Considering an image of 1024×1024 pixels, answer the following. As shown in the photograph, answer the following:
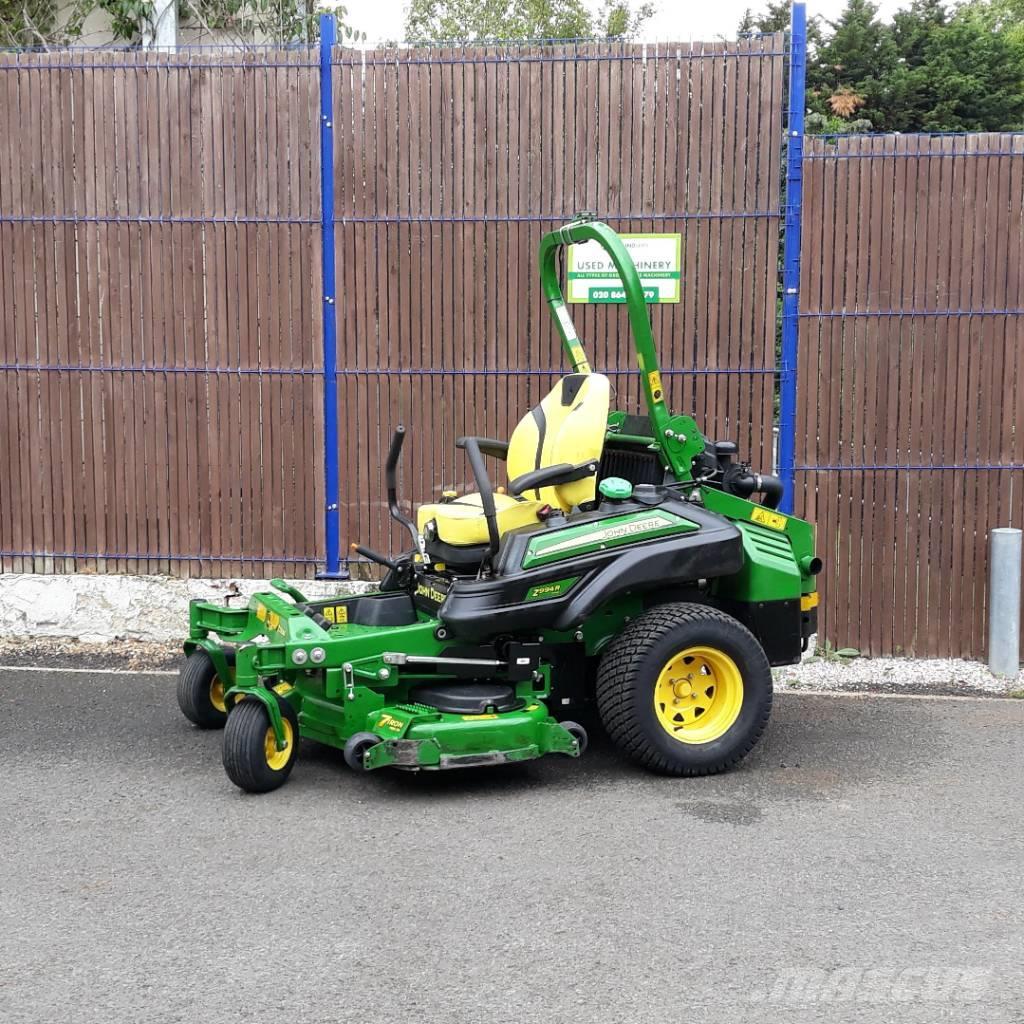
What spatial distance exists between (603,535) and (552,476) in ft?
1.17

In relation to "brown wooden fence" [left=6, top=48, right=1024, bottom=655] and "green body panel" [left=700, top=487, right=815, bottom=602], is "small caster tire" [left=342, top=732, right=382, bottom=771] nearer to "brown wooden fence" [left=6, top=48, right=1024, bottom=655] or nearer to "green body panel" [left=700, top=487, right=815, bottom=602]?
"green body panel" [left=700, top=487, right=815, bottom=602]

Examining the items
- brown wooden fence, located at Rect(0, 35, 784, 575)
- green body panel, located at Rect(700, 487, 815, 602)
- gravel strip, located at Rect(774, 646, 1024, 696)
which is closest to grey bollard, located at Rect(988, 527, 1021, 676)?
gravel strip, located at Rect(774, 646, 1024, 696)

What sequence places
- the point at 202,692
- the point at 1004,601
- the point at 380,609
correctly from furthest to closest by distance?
the point at 1004,601, the point at 202,692, the point at 380,609

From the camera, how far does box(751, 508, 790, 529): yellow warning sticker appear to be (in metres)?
6.49

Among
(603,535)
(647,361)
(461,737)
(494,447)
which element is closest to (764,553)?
(603,535)

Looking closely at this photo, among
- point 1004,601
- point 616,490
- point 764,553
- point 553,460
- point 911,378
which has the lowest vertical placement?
point 1004,601

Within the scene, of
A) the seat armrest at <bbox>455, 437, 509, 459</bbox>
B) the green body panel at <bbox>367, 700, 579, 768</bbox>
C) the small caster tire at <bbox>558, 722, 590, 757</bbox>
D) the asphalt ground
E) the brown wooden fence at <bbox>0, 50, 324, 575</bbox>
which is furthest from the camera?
the brown wooden fence at <bbox>0, 50, 324, 575</bbox>

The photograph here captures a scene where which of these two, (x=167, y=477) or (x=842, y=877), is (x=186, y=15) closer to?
(x=167, y=477)

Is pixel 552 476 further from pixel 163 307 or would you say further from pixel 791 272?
pixel 163 307

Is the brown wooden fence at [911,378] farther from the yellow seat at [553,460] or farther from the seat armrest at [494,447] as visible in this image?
the yellow seat at [553,460]

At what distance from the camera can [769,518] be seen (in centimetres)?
652

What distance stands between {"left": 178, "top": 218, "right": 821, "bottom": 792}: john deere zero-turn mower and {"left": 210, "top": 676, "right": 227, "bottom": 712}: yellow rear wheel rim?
6 cm

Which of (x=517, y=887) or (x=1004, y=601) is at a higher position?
(x=1004, y=601)

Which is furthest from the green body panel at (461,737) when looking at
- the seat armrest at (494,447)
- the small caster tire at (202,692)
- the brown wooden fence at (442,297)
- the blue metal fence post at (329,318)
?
the brown wooden fence at (442,297)
